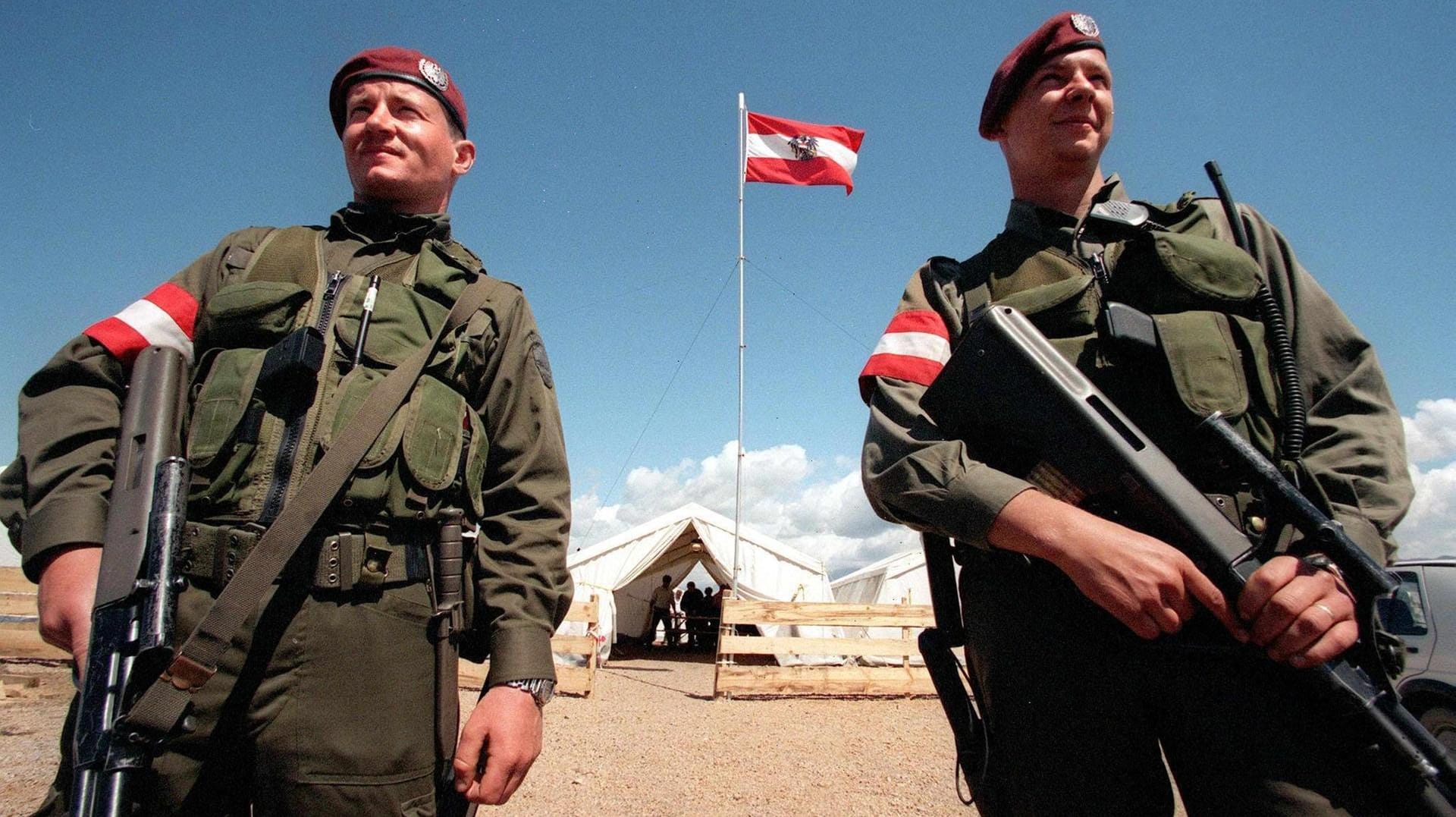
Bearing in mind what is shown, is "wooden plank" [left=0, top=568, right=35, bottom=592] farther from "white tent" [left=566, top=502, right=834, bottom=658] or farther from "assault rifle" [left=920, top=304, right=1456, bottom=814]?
"assault rifle" [left=920, top=304, right=1456, bottom=814]

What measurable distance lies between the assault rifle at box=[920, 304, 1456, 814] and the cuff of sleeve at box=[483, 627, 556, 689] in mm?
844

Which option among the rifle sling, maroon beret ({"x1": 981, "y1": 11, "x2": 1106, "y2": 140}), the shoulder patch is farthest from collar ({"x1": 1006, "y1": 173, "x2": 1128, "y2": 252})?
the rifle sling

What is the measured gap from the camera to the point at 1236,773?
1163 mm

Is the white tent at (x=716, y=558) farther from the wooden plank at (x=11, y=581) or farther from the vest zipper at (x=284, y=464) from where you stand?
the vest zipper at (x=284, y=464)

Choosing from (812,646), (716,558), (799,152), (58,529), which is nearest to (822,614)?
(812,646)

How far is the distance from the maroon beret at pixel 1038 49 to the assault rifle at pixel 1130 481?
77cm

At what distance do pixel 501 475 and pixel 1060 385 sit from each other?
1.23 m

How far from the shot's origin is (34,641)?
869 centimetres

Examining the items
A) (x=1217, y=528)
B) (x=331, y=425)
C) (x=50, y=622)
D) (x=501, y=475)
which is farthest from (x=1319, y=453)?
(x=50, y=622)

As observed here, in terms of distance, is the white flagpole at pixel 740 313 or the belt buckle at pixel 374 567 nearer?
the belt buckle at pixel 374 567

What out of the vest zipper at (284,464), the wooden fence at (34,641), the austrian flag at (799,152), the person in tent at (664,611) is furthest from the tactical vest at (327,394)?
the person in tent at (664,611)

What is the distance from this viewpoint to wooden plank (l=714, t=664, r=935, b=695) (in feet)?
29.8

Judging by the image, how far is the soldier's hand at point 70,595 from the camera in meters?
1.31

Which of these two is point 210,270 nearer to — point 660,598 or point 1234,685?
point 1234,685
